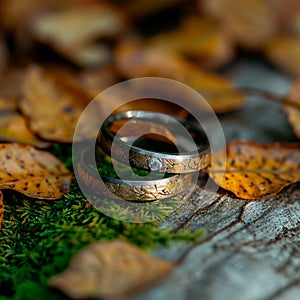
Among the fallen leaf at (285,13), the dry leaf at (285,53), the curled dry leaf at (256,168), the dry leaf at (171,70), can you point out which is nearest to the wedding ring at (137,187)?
the curled dry leaf at (256,168)

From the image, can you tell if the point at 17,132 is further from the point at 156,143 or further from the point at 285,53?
the point at 285,53

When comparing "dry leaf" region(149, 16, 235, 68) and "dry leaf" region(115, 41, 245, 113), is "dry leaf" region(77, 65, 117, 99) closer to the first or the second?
"dry leaf" region(115, 41, 245, 113)

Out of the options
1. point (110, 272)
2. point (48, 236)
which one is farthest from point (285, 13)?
point (110, 272)

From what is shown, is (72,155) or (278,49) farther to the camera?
(278,49)

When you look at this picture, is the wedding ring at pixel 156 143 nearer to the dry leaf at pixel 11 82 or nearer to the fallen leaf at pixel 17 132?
the fallen leaf at pixel 17 132

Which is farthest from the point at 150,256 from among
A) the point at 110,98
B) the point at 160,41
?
the point at 160,41

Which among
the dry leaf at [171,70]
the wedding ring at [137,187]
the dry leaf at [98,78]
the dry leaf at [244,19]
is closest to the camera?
the wedding ring at [137,187]

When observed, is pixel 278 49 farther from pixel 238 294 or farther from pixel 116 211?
pixel 238 294

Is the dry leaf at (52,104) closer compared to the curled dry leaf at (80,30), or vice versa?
the dry leaf at (52,104)

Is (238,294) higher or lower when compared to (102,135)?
lower
